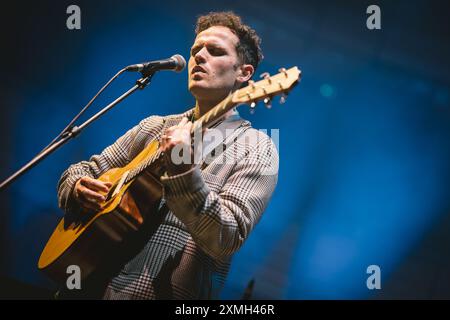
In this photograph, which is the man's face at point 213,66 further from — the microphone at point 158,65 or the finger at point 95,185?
the finger at point 95,185

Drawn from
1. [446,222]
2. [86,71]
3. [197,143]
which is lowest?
[446,222]

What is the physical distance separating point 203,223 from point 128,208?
1.19 ft

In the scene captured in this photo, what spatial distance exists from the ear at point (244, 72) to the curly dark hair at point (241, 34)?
0.03 m

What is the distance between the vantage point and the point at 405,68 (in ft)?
13.1

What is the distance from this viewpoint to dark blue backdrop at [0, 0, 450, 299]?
156 inches

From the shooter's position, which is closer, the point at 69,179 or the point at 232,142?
the point at 232,142

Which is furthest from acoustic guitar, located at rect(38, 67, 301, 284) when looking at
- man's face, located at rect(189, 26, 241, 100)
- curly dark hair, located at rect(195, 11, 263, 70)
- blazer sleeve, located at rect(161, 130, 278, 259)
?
curly dark hair, located at rect(195, 11, 263, 70)

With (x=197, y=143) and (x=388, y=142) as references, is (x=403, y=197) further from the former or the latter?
(x=197, y=143)

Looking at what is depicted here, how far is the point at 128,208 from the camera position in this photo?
6.14ft

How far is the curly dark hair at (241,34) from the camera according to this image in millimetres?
2490

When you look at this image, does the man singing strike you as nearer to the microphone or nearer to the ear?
the ear

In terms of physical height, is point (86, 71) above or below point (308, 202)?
above
